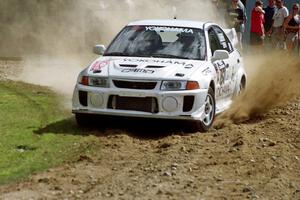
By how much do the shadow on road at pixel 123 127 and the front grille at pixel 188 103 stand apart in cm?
32

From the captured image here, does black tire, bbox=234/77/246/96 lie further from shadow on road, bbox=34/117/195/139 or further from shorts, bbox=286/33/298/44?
shorts, bbox=286/33/298/44

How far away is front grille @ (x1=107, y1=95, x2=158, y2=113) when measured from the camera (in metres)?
9.05

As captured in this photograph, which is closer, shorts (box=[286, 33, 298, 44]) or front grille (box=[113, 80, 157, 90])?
front grille (box=[113, 80, 157, 90])

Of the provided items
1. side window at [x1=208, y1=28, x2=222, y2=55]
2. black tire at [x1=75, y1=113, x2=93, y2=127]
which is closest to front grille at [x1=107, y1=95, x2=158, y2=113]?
black tire at [x1=75, y1=113, x2=93, y2=127]

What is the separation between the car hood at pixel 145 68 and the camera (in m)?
9.12

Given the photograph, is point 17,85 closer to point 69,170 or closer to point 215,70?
point 215,70

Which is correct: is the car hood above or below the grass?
above

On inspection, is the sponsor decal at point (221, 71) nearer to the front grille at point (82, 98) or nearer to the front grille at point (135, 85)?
the front grille at point (135, 85)

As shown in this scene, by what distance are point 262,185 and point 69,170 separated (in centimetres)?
198

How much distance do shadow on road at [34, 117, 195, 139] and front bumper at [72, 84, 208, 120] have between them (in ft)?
0.96

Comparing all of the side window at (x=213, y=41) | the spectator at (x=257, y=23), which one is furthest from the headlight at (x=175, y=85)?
the spectator at (x=257, y=23)

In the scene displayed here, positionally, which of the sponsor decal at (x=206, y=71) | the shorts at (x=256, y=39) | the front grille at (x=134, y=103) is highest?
the sponsor decal at (x=206, y=71)

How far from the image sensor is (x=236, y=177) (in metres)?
6.82

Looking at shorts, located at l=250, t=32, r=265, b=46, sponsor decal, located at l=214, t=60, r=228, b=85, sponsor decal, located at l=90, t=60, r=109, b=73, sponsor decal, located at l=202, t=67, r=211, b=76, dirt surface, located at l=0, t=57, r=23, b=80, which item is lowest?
dirt surface, located at l=0, t=57, r=23, b=80
